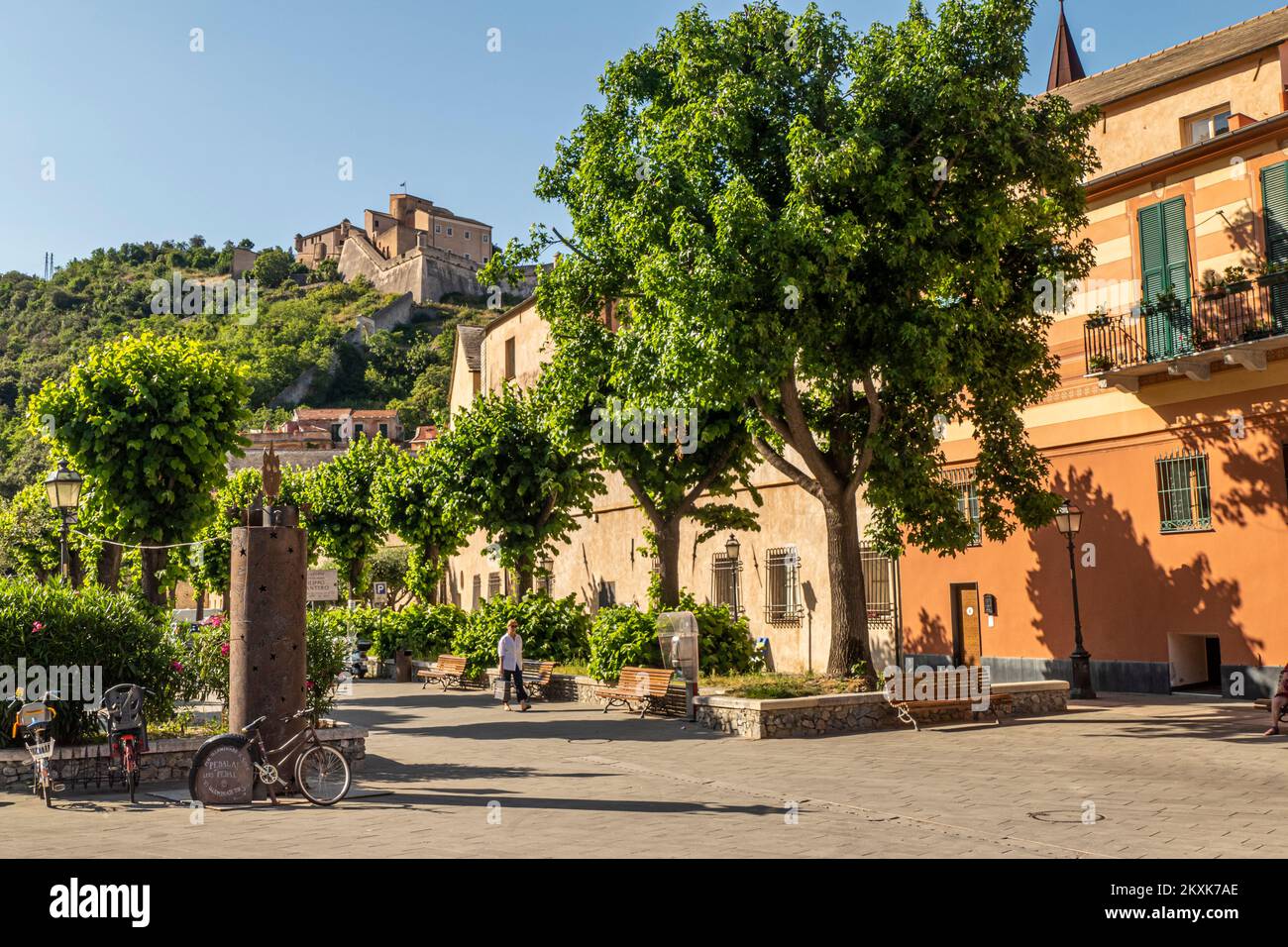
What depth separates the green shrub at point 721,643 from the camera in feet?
71.1

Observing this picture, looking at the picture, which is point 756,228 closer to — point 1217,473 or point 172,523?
point 1217,473

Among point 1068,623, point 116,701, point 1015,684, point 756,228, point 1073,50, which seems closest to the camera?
point 116,701

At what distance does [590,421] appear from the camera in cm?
2109

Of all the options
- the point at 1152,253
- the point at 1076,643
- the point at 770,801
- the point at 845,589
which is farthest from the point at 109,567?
the point at 1152,253

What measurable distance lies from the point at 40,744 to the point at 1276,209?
18664 mm

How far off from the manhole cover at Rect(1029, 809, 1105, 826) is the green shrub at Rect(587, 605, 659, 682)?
11.8m

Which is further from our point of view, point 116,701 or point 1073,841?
point 116,701

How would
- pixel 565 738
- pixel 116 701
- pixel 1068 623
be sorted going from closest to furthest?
pixel 116 701 → pixel 565 738 → pixel 1068 623

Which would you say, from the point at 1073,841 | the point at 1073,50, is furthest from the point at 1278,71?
the point at 1073,50

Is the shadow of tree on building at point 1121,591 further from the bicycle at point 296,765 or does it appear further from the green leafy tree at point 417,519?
the green leafy tree at point 417,519

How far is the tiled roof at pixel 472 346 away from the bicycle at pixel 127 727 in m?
31.7

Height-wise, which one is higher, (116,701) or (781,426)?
(781,426)

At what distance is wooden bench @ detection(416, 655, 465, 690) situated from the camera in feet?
88.5

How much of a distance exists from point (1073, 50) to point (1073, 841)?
4368 centimetres
